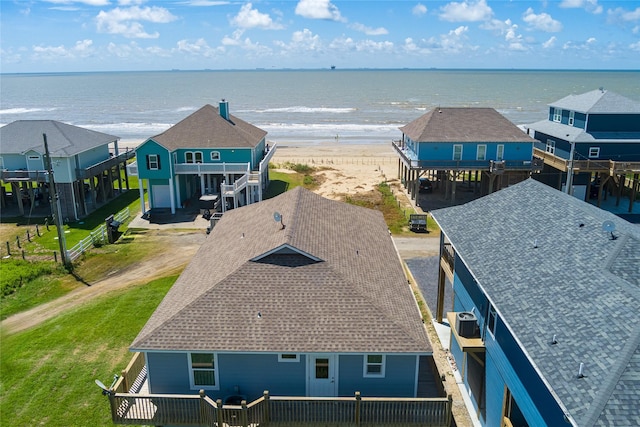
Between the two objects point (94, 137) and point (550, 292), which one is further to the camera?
point (94, 137)

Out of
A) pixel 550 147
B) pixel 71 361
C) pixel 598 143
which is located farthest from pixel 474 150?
pixel 71 361

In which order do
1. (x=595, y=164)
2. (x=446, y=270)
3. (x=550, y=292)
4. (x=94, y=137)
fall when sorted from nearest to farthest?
1. (x=550, y=292)
2. (x=446, y=270)
3. (x=595, y=164)
4. (x=94, y=137)

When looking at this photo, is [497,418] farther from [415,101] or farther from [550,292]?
[415,101]

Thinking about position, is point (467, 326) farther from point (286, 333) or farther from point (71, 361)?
point (71, 361)

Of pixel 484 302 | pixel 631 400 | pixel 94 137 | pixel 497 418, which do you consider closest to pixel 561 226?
pixel 484 302

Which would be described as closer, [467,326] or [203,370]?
[203,370]

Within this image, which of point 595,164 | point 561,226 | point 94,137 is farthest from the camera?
point 94,137

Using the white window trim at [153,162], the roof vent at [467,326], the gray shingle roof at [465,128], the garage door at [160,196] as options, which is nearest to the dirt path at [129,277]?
the garage door at [160,196]

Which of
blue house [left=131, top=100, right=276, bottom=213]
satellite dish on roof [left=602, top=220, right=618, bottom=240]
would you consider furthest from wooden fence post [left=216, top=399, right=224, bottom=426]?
blue house [left=131, top=100, right=276, bottom=213]
